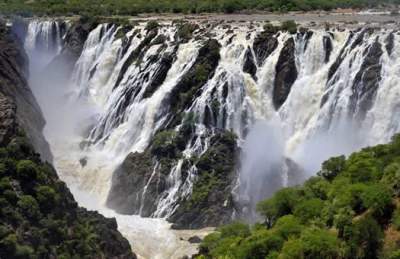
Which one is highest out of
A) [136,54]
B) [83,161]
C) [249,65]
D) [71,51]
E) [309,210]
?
[249,65]

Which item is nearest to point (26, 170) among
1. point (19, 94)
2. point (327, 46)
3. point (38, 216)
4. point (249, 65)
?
point (38, 216)

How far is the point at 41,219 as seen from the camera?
120 feet

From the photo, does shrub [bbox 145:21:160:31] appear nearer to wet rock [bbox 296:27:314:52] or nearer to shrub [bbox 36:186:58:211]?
wet rock [bbox 296:27:314:52]

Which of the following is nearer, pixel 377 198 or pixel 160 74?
pixel 377 198

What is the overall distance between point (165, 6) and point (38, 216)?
189ft

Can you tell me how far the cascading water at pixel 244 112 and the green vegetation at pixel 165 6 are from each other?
24066 mm

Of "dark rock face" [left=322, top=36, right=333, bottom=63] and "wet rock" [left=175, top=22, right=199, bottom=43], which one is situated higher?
"dark rock face" [left=322, top=36, right=333, bottom=63]

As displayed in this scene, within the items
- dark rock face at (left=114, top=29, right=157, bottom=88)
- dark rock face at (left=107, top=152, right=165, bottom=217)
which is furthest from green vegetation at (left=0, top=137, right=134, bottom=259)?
dark rock face at (left=114, top=29, right=157, bottom=88)

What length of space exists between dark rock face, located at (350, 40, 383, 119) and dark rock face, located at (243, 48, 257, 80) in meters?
8.48

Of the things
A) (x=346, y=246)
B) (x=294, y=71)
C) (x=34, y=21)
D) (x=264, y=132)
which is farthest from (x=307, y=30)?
(x=34, y=21)

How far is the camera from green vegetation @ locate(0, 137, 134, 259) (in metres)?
34.8

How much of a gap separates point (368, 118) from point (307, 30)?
9.95m

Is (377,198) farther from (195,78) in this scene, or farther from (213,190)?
(195,78)

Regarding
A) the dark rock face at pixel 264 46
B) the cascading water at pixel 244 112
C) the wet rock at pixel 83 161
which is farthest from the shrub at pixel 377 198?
the wet rock at pixel 83 161
